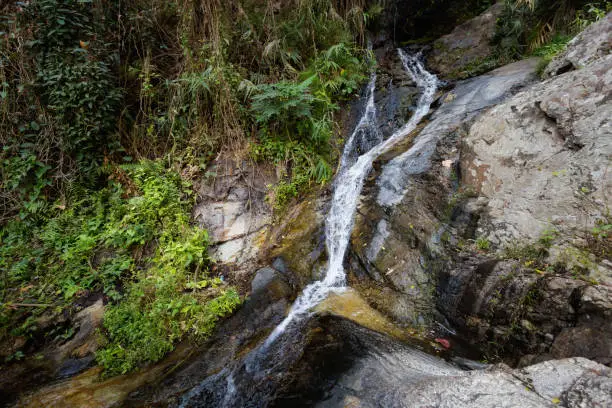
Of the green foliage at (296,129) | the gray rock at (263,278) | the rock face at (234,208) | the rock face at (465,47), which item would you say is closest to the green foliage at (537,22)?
the rock face at (465,47)

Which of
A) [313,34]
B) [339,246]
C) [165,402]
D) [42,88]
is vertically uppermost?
[313,34]

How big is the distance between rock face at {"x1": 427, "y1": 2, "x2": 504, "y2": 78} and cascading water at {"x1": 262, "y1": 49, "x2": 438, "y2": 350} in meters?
0.52

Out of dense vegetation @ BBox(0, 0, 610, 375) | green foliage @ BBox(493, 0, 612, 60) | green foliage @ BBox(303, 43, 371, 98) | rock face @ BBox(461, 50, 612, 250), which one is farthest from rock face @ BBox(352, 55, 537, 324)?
green foliage @ BBox(303, 43, 371, 98)

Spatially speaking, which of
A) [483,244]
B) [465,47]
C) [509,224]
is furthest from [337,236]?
[465,47]

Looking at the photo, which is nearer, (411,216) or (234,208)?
(411,216)

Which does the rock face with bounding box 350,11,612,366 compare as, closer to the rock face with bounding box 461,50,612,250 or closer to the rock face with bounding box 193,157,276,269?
the rock face with bounding box 461,50,612,250

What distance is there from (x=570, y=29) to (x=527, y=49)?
68 cm

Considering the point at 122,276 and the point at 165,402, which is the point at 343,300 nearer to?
the point at 165,402

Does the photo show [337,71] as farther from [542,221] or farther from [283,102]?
[542,221]

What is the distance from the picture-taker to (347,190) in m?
4.41

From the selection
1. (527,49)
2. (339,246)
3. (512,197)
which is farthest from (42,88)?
(527,49)

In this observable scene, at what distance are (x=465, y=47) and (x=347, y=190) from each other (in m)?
4.91

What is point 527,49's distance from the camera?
5641mm

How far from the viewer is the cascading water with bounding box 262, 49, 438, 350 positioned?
139 inches
